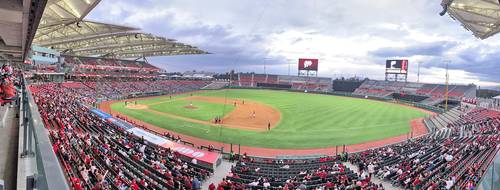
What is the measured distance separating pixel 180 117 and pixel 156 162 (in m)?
20.7

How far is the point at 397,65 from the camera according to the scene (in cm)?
7656

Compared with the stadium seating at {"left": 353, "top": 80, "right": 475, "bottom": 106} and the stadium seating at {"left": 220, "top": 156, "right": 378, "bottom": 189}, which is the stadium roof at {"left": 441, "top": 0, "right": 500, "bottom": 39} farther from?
the stadium seating at {"left": 353, "top": 80, "right": 475, "bottom": 106}

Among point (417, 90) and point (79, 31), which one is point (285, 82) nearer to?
point (417, 90)

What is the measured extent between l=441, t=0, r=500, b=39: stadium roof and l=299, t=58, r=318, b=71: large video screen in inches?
2776

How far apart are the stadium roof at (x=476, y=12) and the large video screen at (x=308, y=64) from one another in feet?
231

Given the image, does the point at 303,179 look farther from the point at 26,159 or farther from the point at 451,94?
the point at 451,94

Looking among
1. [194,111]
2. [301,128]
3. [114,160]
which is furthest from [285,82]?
[114,160]

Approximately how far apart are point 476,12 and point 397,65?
67.4 meters

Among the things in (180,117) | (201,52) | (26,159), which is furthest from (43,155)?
(201,52)

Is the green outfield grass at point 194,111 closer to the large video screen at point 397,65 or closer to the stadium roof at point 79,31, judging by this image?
the stadium roof at point 79,31

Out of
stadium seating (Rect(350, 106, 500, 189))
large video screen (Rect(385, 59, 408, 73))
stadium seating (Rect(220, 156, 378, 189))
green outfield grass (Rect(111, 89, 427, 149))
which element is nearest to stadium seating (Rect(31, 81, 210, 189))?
stadium seating (Rect(220, 156, 378, 189))

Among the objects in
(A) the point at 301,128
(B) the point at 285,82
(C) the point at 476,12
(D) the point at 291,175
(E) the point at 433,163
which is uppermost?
(C) the point at 476,12

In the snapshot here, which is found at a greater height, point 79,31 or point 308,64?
point 308,64

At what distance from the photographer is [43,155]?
187 centimetres
